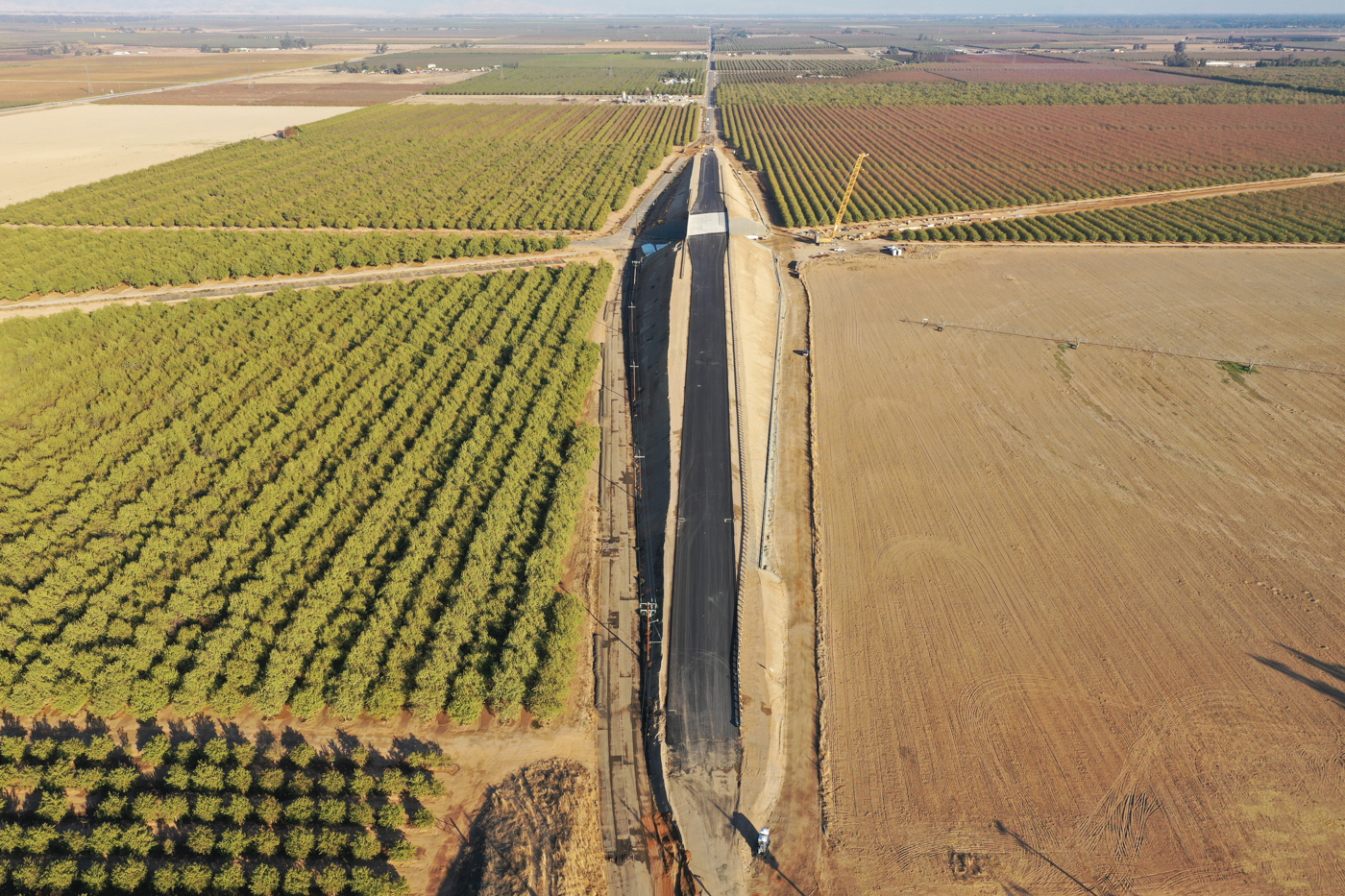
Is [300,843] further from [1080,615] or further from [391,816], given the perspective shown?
[1080,615]

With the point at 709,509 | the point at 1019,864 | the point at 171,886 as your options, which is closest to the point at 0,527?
the point at 171,886

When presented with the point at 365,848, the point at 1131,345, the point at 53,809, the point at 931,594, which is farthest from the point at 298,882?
the point at 1131,345

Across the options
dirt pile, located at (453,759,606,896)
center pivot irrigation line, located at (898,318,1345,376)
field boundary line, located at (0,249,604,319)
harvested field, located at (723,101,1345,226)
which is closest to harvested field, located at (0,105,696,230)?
field boundary line, located at (0,249,604,319)

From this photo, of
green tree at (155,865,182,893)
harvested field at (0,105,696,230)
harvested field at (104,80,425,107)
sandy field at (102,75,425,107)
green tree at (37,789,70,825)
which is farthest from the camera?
harvested field at (104,80,425,107)

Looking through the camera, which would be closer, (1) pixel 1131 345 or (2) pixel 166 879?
(2) pixel 166 879

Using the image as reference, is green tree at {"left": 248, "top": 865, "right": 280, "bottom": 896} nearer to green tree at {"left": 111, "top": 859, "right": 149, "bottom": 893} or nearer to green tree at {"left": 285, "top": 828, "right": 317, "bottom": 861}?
green tree at {"left": 285, "top": 828, "right": 317, "bottom": 861}

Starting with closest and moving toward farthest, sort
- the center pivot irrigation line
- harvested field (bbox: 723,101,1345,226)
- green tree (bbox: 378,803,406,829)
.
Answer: green tree (bbox: 378,803,406,829) < the center pivot irrigation line < harvested field (bbox: 723,101,1345,226)

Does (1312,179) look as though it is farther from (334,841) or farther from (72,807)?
(72,807)
